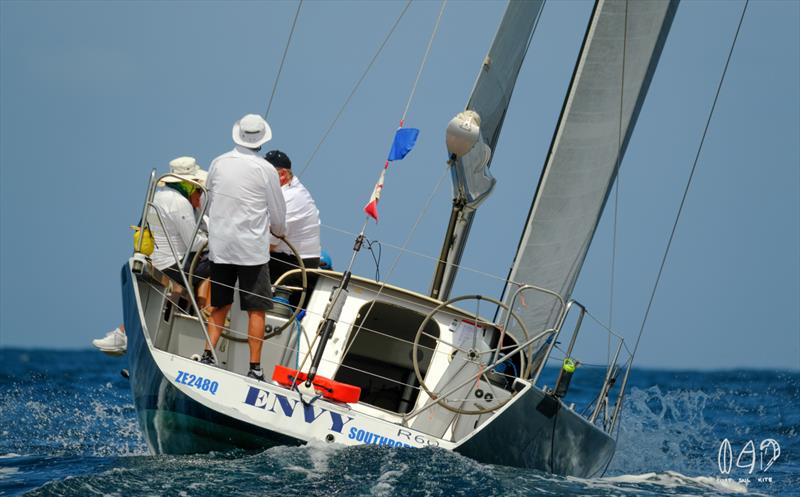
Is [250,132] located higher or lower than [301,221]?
higher

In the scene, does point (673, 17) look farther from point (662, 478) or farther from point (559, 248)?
point (662, 478)

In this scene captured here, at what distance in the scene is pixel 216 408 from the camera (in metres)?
6.30

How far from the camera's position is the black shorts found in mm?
6883

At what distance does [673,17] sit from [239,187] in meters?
4.39

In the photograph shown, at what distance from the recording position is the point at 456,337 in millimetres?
7480

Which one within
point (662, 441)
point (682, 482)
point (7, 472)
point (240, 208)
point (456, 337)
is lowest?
point (7, 472)

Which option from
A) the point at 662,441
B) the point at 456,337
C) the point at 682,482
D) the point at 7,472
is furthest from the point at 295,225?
the point at 662,441

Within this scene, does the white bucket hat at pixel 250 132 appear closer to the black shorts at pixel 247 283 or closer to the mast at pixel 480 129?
the black shorts at pixel 247 283

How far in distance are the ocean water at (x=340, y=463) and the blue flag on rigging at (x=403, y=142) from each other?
Answer: 7.82ft

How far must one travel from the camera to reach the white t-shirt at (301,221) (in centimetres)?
788

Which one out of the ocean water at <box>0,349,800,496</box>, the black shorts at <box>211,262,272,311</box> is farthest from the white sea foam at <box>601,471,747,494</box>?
the black shorts at <box>211,262,272,311</box>

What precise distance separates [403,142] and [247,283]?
1.67 meters

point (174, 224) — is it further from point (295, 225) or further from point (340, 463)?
point (340, 463)

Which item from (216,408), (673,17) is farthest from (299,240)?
(673,17)
